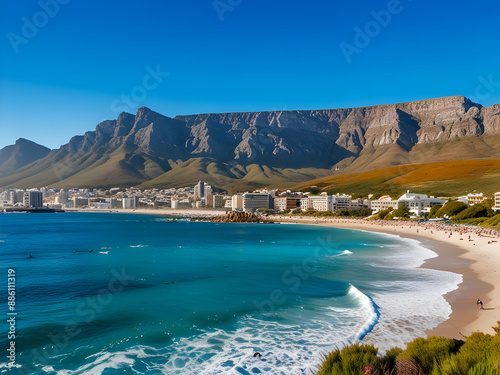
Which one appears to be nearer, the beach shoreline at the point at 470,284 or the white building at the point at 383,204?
the beach shoreline at the point at 470,284

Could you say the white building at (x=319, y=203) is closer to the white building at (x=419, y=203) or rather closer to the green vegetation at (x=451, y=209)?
the white building at (x=419, y=203)

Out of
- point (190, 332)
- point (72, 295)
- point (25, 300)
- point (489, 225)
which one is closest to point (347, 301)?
point (190, 332)

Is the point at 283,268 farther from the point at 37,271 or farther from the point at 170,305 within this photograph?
the point at 37,271

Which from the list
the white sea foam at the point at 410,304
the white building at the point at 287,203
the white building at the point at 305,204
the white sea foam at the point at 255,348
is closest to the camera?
the white sea foam at the point at 255,348

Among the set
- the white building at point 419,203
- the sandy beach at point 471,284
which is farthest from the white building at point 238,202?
the sandy beach at point 471,284

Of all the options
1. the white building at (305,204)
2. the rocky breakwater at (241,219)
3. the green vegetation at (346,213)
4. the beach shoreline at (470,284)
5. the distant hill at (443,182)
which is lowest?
the rocky breakwater at (241,219)

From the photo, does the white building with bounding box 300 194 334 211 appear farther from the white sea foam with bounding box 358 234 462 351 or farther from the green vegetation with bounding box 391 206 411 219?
the white sea foam with bounding box 358 234 462 351

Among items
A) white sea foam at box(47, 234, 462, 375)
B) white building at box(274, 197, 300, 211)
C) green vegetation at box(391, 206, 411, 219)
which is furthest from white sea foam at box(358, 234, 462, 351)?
white building at box(274, 197, 300, 211)

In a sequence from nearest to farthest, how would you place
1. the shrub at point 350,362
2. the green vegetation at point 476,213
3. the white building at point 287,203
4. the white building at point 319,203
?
the shrub at point 350,362 → the green vegetation at point 476,213 → the white building at point 319,203 → the white building at point 287,203
